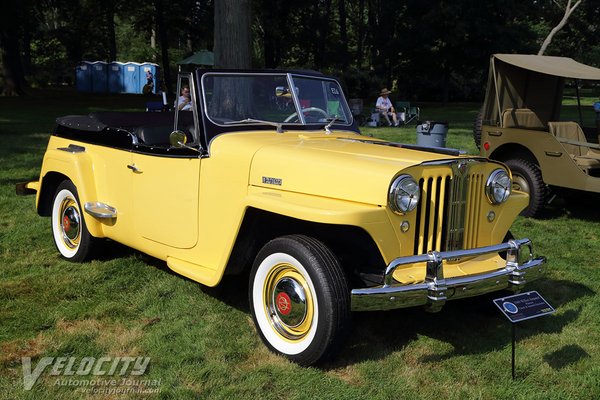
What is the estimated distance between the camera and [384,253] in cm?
319

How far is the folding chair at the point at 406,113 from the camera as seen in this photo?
17.5m

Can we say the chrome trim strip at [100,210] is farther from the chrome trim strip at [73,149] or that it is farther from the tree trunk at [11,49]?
the tree trunk at [11,49]

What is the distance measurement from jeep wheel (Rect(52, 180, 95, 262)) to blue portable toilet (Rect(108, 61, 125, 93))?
32.6 meters

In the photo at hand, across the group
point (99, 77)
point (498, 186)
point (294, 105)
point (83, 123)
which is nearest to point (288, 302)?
point (498, 186)

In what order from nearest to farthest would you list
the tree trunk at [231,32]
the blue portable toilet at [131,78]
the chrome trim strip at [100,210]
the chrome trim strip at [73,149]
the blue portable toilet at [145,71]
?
the chrome trim strip at [100,210] → the chrome trim strip at [73,149] → the tree trunk at [231,32] → the blue portable toilet at [145,71] → the blue portable toilet at [131,78]

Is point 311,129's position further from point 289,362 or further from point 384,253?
point 289,362

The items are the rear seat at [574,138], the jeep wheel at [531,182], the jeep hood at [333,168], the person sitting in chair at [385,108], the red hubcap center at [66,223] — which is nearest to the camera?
the jeep hood at [333,168]

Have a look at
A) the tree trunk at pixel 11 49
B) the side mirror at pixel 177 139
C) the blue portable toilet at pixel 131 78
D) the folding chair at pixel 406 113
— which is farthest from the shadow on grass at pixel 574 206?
the blue portable toilet at pixel 131 78

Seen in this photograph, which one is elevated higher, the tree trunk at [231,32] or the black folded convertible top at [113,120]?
the tree trunk at [231,32]

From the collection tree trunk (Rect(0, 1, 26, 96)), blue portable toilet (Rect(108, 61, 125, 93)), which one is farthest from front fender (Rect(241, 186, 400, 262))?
blue portable toilet (Rect(108, 61, 125, 93))

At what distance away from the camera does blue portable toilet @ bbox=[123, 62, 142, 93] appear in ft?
116

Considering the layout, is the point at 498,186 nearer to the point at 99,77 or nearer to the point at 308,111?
the point at 308,111

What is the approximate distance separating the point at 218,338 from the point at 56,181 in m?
2.69

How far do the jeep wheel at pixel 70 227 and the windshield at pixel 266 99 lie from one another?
1.69 meters
